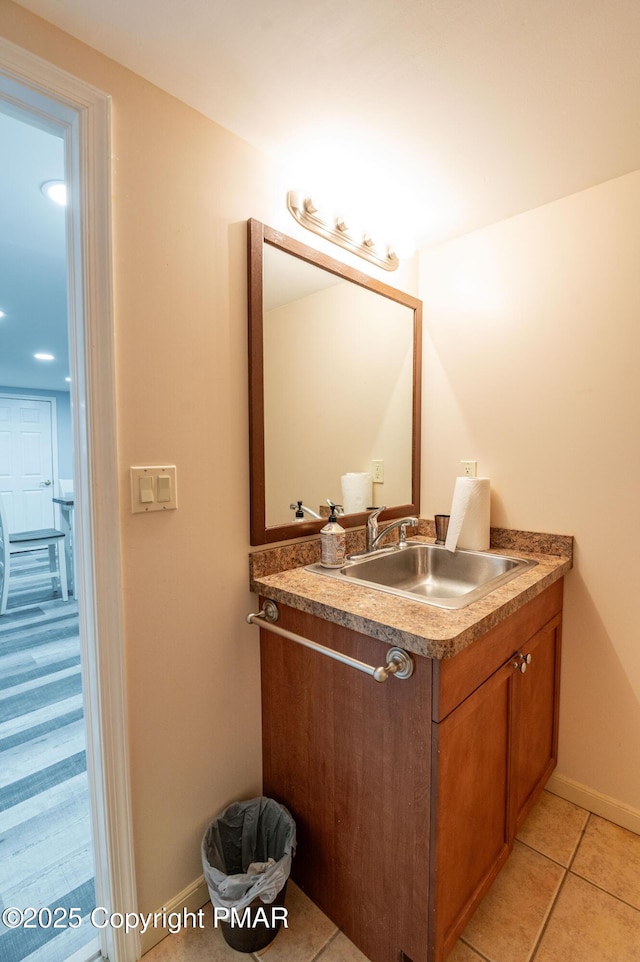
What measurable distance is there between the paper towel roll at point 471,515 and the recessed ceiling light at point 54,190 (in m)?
1.74

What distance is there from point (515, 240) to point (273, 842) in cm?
218

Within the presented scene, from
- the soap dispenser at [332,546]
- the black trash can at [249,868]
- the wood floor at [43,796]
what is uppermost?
the soap dispenser at [332,546]

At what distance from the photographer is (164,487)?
1.08 m

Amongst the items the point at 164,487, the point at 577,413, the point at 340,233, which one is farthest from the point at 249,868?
the point at 340,233

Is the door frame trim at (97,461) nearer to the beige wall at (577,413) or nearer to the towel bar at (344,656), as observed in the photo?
the towel bar at (344,656)

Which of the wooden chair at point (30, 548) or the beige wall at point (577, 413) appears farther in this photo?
the wooden chair at point (30, 548)

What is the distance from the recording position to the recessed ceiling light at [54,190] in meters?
1.44

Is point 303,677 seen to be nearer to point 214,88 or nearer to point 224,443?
point 224,443

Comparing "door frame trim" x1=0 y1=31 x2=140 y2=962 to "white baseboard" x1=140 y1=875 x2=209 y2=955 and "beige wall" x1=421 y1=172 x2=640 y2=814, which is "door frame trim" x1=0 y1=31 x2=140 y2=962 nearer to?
"white baseboard" x1=140 y1=875 x2=209 y2=955

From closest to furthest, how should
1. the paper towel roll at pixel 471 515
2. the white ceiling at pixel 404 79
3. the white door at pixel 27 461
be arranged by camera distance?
the white ceiling at pixel 404 79 → the paper towel roll at pixel 471 515 → the white door at pixel 27 461

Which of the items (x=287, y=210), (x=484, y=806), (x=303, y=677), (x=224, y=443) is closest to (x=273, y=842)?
(x=303, y=677)

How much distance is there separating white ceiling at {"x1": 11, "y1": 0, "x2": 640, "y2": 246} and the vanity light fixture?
3.4 inches

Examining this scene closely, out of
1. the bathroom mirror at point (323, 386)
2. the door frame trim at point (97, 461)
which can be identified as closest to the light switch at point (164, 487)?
the door frame trim at point (97, 461)

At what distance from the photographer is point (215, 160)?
46.0 inches
